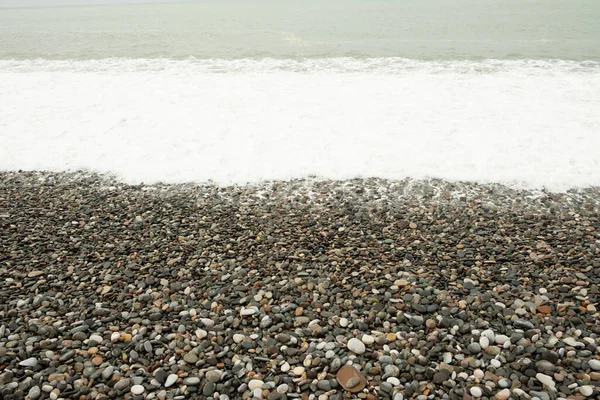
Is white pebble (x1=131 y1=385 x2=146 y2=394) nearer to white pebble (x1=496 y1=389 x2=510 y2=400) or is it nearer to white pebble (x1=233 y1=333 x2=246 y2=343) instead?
white pebble (x1=233 y1=333 x2=246 y2=343)

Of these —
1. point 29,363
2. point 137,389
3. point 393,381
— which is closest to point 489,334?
point 393,381

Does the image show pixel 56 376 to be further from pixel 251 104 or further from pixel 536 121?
pixel 536 121

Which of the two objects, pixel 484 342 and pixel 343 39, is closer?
pixel 484 342

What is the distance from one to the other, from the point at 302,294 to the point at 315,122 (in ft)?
22.6

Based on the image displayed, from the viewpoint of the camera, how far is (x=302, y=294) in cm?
495

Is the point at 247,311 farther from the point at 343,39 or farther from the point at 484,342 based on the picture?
the point at 343,39

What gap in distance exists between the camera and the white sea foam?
8.47m

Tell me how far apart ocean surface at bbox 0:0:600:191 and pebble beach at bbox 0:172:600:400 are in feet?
4.40

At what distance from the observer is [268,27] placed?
A: 30250mm

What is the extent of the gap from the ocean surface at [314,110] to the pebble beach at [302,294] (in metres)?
1.34

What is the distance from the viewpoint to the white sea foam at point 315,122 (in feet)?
27.8

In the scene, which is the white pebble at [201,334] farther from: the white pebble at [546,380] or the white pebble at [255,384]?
the white pebble at [546,380]

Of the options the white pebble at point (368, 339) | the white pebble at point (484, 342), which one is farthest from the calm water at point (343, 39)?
the white pebble at point (368, 339)

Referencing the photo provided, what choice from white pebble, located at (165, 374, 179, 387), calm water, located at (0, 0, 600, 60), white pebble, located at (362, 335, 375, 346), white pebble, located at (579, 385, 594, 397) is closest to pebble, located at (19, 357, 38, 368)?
white pebble, located at (165, 374, 179, 387)
